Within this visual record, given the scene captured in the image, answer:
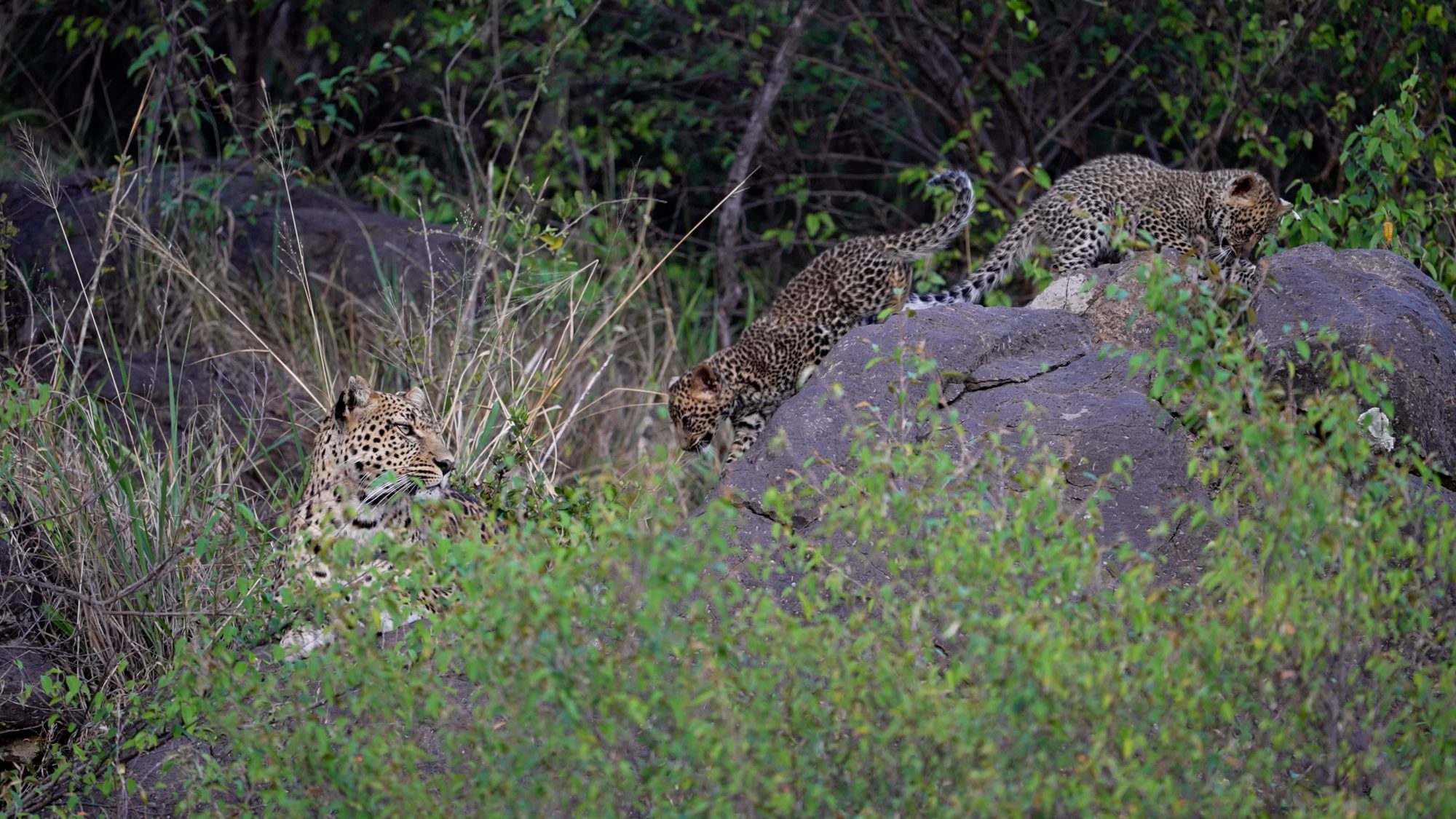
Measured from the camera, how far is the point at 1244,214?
8.45 metres

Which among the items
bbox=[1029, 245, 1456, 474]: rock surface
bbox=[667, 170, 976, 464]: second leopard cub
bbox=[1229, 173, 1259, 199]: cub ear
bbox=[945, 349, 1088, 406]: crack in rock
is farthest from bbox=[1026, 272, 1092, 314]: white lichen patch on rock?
bbox=[1229, 173, 1259, 199]: cub ear

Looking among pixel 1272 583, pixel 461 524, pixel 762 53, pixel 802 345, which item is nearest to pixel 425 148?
pixel 762 53

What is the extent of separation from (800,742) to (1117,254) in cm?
464

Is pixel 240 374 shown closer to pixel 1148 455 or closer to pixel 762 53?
pixel 762 53

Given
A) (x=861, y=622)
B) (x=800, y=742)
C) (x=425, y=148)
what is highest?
(x=861, y=622)

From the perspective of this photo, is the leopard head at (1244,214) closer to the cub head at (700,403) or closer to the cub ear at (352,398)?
the cub head at (700,403)

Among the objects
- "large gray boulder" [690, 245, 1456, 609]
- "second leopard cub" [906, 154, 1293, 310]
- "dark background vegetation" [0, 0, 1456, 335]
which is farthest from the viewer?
"dark background vegetation" [0, 0, 1456, 335]

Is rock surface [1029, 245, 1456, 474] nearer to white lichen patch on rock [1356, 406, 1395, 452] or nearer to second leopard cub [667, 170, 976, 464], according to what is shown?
white lichen patch on rock [1356, 406, 1395, 452]

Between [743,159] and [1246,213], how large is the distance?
127 inches

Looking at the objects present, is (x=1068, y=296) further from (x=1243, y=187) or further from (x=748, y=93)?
(x=748, y=93)

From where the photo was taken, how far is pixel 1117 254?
8.28m

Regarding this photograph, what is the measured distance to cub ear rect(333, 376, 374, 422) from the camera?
6617 millimetres

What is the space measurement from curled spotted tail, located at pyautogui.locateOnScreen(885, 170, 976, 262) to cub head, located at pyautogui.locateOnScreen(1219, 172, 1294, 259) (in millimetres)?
1311

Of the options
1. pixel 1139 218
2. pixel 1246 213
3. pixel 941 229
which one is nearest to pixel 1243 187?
pixel 1246 213
